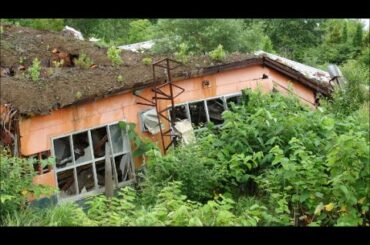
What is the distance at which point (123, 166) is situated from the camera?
758 cm

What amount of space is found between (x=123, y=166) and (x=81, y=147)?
80 cm

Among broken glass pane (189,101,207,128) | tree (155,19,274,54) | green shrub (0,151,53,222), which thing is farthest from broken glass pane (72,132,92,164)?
tree (155,19,274,54)

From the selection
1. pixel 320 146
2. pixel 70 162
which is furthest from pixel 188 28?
pixel 320 146

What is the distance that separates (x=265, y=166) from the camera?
6.08 meters

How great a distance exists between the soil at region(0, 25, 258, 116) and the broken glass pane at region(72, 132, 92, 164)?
0.57m

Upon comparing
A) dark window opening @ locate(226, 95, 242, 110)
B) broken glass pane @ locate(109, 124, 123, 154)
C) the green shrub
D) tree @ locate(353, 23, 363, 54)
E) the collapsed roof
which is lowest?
tree @ locate(353, 23, 363, 54)

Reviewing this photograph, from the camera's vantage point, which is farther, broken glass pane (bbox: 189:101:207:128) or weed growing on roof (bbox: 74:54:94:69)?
broken glass pane (bbox: 189:101:207:128)

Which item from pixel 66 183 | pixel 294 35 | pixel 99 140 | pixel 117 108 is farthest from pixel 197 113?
pixel 294 35

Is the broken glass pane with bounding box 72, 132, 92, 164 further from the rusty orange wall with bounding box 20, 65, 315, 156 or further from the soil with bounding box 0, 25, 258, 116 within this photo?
the soil with bounding box 0, 25, 258, 116

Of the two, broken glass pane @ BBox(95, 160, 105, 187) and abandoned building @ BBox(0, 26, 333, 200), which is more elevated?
abandoned building @ BBox(0, 26, 333, 200)

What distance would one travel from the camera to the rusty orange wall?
21.4ft

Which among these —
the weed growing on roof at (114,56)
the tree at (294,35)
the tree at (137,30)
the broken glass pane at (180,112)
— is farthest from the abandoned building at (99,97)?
the tree at (137,30)
